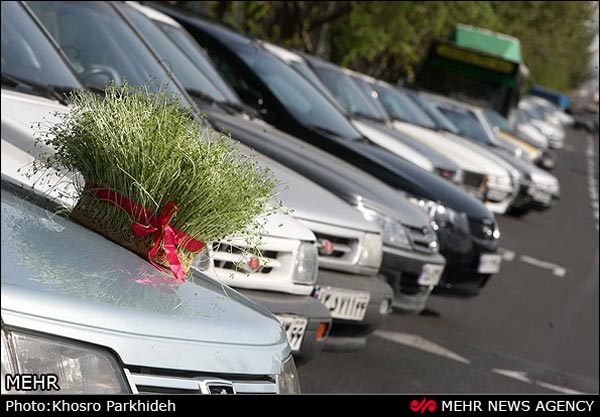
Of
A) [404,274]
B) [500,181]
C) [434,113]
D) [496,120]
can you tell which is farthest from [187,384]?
[496,120]

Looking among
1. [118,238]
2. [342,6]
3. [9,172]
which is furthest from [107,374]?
[342,6]

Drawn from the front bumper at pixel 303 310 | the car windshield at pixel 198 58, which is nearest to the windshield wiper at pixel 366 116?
the car windshield at pixel 198 58

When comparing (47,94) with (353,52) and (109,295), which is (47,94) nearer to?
(109,295)

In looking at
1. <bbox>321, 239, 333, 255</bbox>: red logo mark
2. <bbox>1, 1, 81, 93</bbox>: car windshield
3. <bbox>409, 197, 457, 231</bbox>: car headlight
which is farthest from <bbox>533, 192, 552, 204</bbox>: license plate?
<bbox>1, 1, 81, 93</bbox>: car windshield

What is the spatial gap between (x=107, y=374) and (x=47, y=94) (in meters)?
2.60

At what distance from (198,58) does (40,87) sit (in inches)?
141

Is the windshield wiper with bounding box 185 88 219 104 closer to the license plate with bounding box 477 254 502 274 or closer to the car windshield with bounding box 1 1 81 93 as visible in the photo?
the car windshield with bounding box 1 1 81 93

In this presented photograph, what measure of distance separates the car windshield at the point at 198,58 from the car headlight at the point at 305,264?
2.68m

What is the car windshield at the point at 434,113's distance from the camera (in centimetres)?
1948

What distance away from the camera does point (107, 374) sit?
9.23 ft

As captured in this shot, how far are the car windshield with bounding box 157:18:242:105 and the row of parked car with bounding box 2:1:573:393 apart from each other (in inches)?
1.1

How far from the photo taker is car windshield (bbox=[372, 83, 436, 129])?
57.3 ft

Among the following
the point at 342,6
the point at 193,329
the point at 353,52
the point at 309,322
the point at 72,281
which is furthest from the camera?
the point at 353,52

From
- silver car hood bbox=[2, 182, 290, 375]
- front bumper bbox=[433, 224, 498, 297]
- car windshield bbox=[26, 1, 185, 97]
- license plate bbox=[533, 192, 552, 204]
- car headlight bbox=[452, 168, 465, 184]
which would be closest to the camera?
silver car hood bbox=[2, 182, 290, 375]
